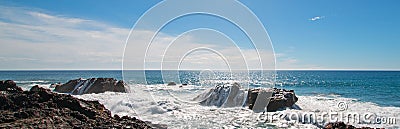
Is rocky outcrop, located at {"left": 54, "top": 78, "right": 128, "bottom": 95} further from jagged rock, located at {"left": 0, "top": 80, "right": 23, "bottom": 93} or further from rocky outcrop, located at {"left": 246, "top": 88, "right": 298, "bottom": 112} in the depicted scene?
jagged rock, located at {"left": 0, "top": 80, "right": 23, "bottom": 93}

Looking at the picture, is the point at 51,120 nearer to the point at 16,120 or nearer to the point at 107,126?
the point at 16,120

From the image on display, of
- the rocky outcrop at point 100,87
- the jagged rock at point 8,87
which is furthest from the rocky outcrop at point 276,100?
the rocky outcrop at point 100,87

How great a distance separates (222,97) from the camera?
64.2ft

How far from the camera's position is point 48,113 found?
6074 millimetres

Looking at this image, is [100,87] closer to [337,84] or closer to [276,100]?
[276,100]

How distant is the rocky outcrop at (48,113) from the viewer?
18.0 ft

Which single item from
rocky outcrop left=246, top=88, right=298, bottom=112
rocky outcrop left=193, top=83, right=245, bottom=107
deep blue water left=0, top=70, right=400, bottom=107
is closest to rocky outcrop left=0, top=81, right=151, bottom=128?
deep blue water left=0, top=70, right=400, bottom=107

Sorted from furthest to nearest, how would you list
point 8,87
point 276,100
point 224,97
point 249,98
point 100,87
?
point 100,87 → point 224,97 → point 249,98 → point 276,100 → point 8,87

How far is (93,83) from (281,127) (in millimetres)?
20640

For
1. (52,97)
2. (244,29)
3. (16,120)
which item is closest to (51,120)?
(16,120)

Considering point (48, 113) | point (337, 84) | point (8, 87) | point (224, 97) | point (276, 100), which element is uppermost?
point (8, 87)

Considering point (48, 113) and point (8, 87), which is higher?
point (8, 87)

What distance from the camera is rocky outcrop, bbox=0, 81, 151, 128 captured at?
550 centimetres

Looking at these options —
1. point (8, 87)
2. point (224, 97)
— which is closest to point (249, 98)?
point (224, 97)
